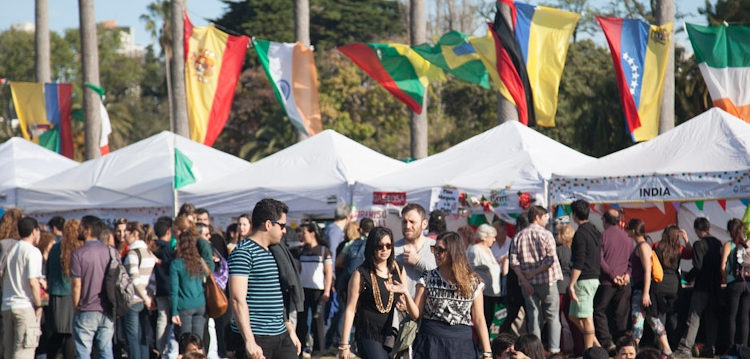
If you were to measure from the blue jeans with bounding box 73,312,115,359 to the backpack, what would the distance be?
0.16 m

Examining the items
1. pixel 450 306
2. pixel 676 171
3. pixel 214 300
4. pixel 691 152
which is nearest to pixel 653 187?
pixel 676 171

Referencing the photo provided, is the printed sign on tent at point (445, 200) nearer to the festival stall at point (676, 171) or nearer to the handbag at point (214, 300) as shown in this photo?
the festival stall at point (676, 171)

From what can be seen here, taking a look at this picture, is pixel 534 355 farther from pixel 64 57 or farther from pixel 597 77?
pixel 64 57

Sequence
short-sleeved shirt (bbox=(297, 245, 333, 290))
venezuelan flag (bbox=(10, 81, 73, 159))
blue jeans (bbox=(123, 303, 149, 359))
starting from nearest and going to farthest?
blue jeans (bbox=(123, 303, 149, 359)) → short-sleeved shirt (bbox=(297, 245, 333, 290)) → venezuelan flag (bbox=(10, 81, 73, 159))

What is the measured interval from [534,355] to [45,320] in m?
6.16

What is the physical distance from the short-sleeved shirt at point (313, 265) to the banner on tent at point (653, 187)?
2.78 m

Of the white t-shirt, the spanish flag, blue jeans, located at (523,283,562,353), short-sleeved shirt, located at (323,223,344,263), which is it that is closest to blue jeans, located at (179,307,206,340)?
the white t-shirt

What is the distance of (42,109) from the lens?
71.9ft

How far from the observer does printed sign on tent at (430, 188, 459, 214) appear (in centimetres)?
1270

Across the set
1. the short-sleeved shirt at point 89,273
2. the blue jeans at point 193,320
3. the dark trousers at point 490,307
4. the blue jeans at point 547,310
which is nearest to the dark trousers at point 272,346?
the short-sleeved shirt at point 89,273

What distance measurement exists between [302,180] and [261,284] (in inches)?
316

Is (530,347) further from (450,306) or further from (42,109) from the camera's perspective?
(42,109)

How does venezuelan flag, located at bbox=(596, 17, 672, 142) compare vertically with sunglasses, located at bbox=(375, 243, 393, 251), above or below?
above

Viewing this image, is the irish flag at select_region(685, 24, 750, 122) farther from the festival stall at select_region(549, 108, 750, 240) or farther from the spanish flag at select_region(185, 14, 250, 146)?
the spanish flag at select_region(185, 14, 250, 146)
